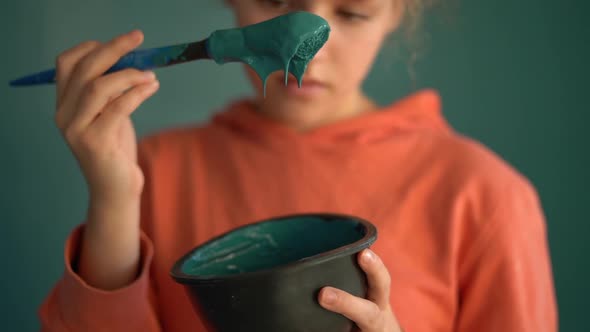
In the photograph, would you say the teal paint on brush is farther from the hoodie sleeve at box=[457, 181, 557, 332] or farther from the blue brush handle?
the hoodie sleeve at box=[457, 181, 557, 332]

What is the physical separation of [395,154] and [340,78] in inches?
5.6

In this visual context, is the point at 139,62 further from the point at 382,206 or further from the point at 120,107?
the point at 382,206

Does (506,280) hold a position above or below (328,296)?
below

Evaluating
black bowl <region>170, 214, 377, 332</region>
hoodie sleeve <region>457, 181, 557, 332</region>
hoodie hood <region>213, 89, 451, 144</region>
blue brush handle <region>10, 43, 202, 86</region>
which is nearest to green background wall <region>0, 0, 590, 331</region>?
hoodie hood <region>213, 89, 451, 144</region>

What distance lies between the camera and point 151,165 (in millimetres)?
795

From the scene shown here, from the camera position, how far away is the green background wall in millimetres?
956

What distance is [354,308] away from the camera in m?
0.46

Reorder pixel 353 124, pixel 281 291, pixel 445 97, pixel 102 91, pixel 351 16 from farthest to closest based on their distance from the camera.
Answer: pixel 445 97 → pixel 353 124 → pixel 351 16 → pixel 102 91 → pixel 281 291

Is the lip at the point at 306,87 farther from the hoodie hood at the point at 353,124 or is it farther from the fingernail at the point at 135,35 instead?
the fingernail at the point at 135,35

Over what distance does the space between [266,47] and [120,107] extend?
166 millimetres

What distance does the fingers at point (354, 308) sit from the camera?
0.44m

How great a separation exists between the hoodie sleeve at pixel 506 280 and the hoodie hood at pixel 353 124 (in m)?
0.17

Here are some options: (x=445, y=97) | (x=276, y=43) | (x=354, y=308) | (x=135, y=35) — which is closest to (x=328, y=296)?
(x=354, y=308)

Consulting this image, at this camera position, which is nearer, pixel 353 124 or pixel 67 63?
pixel 67 63
